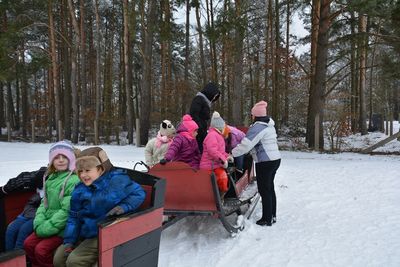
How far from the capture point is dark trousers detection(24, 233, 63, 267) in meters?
3.42

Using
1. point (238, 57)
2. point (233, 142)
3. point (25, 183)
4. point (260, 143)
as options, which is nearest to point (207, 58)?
point (238, 57)

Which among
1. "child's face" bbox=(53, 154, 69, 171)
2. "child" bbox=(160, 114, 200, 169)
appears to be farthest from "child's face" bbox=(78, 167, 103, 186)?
"child" bbox=(160, 114, 200, 169)

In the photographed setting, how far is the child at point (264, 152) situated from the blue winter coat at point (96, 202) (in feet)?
7.90

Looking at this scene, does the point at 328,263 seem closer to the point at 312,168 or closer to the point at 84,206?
the point at 84,206

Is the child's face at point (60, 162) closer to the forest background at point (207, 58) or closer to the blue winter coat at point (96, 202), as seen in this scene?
the blue winter coat at point (96, 202)

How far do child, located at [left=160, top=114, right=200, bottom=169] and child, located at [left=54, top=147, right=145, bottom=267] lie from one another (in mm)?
2064

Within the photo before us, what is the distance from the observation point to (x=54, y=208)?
3.75 meters

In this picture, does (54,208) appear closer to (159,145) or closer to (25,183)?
(25,183)

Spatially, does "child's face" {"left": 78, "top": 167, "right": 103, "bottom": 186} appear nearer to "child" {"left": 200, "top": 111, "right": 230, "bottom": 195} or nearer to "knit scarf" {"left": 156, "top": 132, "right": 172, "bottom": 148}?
"child" {"left": 200, "top": 111, "right": 230, "bottom": 195}

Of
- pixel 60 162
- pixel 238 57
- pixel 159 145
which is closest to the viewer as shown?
pixel 60 162

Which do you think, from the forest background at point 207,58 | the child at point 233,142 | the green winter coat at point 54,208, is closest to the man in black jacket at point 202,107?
the child at point 233,142

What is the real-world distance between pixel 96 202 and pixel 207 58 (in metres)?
31.5

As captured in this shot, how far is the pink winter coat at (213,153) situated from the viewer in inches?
212

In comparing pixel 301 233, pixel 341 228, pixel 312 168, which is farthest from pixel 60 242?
pixel 312 168
